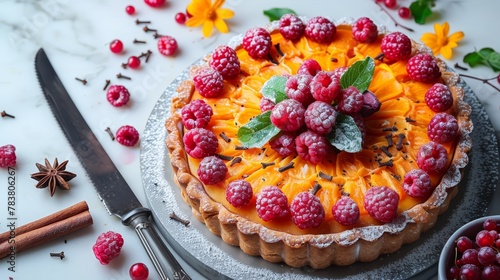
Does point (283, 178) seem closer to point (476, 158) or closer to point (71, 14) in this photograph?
point (476, 158)

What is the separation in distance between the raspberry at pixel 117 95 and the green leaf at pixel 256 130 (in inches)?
36.4

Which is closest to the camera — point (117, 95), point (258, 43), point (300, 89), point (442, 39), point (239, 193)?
point (239, 193)

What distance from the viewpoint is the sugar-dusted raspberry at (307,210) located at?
2.79m

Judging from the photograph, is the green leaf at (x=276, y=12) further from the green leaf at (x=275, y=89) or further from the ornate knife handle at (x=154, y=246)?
the ornate knife handle at (x=154, y=246)

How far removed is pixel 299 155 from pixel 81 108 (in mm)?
1303

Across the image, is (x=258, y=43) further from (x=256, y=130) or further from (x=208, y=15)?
(x=208, y=15)

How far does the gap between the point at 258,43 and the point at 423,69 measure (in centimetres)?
78

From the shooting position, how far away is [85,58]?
398cm

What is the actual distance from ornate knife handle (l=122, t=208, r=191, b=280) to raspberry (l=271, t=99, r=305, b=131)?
72cm

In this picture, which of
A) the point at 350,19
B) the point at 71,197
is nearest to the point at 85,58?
the point at 71,197

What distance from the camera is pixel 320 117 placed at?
9.51ft

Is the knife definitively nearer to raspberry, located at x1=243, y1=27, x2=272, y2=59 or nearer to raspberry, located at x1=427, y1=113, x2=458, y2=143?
raspberry, located at x1=243, y1=27, x2=272, y2=59

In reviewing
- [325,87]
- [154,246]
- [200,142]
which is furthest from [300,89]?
[154,246]

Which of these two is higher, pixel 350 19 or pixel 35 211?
pixel 350 19
